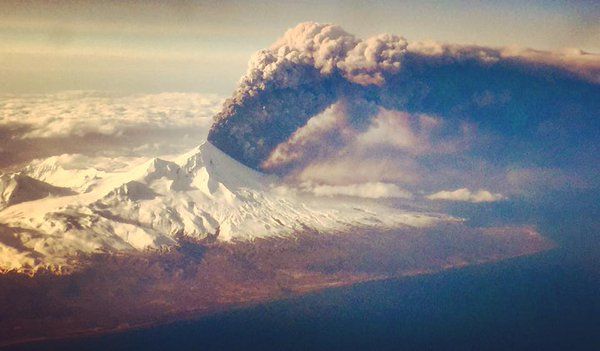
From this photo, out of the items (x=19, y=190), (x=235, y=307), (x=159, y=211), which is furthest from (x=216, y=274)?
(x=19, y=190)

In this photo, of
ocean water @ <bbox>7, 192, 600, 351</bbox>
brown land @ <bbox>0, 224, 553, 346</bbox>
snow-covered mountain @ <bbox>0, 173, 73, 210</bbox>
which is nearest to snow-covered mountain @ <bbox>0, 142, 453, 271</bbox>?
snow-covered mountain @ <bbox>0, 173, 73, 210</bbox>

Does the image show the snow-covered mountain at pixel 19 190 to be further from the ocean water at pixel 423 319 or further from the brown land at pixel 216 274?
the ocean water at pixel 423 319

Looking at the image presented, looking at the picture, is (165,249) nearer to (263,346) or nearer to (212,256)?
(212,256)

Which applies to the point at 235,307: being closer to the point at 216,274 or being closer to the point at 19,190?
the point at 216,274

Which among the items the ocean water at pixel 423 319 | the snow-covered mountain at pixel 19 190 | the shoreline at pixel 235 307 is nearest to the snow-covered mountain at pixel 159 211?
the snow-covered mountain at pixel 19 190

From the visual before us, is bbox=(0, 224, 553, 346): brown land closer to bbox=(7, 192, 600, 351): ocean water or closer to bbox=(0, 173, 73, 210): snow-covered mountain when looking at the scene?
bbox=(7, 192, 600, 351): ocean water

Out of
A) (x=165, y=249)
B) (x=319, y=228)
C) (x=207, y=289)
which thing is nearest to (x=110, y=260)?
(x=165, y=249)
